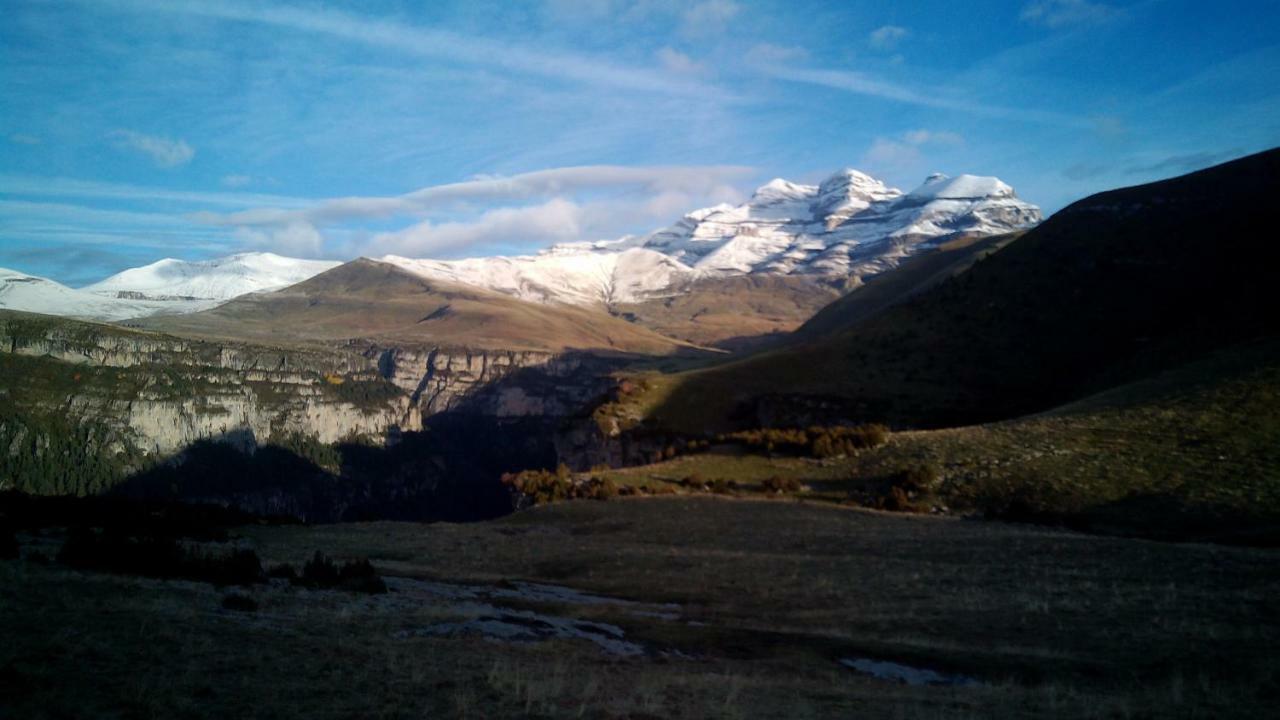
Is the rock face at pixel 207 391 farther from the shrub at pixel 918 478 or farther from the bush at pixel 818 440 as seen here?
the shrub at pixel 918 478

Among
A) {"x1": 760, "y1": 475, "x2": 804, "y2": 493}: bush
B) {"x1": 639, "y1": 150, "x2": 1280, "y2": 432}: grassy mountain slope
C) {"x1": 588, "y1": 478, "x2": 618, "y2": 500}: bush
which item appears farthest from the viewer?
{"x1": 639, "y1": 150, "x2": 1280, "y2": 432}: grassy mountain slope

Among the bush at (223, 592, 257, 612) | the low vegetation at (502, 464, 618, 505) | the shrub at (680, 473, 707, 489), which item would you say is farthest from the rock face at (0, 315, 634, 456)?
the bush at (223, 592, 257, 612)

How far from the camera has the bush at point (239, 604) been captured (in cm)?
1198

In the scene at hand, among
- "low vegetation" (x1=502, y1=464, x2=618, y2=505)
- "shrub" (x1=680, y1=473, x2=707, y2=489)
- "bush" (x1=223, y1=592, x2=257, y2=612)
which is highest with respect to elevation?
"bush" (x1=223, y1=592, x2=257, y2=612)

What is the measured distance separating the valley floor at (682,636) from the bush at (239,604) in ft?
0.47

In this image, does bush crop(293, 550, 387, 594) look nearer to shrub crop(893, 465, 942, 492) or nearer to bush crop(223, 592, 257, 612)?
bush crop(223, 592, 257, 612)

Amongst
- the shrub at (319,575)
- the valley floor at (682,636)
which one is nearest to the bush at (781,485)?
the valley floor at (682,636)

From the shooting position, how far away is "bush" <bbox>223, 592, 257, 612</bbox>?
39.3ft

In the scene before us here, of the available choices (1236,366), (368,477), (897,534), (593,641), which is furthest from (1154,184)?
(368,477)

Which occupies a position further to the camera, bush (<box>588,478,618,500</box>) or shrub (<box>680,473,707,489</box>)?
shrub (<box>680,473,707,489</box>)

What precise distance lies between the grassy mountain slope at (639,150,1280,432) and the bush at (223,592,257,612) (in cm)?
5250

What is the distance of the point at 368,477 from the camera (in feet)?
463

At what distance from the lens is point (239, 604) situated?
39.6 ft

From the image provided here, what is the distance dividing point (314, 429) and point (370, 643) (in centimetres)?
14401
